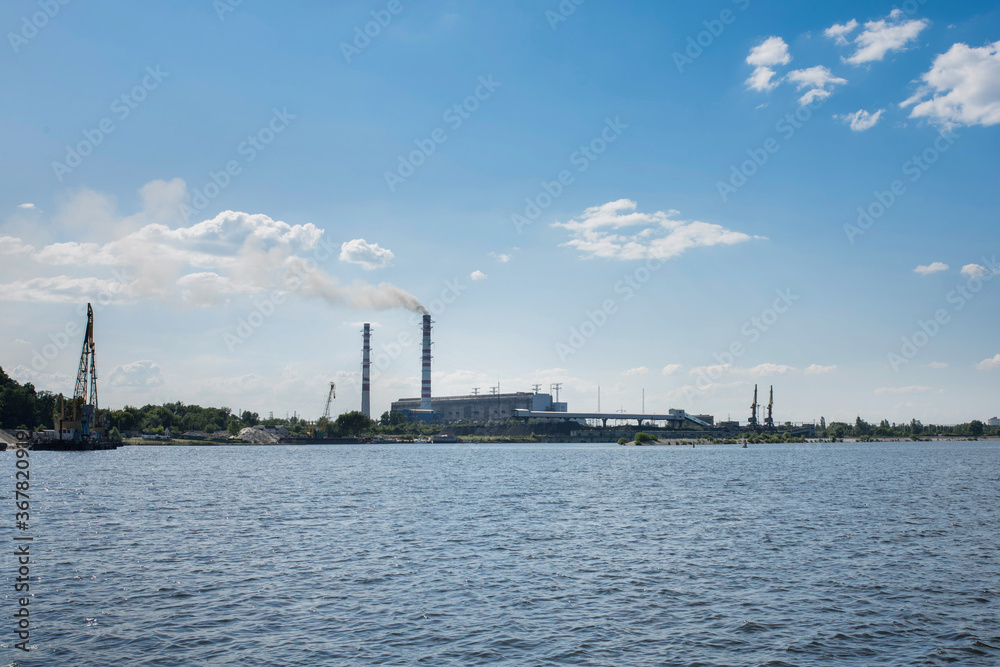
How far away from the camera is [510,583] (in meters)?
26.6

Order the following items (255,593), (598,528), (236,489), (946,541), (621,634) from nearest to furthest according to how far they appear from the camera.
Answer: (621,634), (255,593), (946,541), (598,528), (236,489)

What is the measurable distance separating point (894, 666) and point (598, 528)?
2318cm

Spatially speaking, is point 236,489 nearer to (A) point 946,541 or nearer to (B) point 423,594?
(B) point 423,594

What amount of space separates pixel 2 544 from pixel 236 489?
32.8 m

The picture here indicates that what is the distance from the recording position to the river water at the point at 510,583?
62.6ft

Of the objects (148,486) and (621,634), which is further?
(148,486)

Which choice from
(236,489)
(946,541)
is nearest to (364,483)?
(236,489)

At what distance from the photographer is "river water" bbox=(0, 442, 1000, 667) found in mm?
19094

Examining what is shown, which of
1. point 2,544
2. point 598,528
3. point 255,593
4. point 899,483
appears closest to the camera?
point 255,593

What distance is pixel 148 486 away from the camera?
67.5 m

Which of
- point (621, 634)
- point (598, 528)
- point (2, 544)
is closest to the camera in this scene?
point (621, 634)

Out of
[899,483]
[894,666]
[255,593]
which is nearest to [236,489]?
[255,593]

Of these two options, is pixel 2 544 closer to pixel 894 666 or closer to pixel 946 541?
pixel 894 666

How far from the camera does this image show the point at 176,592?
81.7 ft
